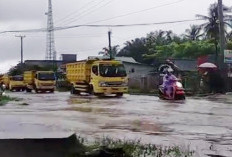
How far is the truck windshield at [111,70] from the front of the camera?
33.2 metres

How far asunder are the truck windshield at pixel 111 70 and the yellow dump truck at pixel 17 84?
2841 cm

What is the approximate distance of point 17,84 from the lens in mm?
61188

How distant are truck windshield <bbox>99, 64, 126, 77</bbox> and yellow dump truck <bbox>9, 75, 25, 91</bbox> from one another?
28.4 metres

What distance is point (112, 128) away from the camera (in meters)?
13.0

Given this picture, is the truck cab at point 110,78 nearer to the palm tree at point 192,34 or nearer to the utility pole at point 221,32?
the utility pole at point 221,32

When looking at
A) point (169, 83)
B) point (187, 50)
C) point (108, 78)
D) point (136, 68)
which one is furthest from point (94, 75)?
point (187, 50)

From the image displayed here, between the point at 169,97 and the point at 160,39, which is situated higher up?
the point at 160,39

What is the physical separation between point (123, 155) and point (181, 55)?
7365 cm

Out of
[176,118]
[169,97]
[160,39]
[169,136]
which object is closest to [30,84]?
[169,97]

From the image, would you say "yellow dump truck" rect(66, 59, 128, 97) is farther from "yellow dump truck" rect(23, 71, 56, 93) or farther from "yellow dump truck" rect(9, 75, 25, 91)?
"yellow dump truck" rect(9, 75, 25, 91)

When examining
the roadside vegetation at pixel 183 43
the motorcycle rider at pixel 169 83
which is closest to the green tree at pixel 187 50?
the roadside vegetation at pixel 183 43

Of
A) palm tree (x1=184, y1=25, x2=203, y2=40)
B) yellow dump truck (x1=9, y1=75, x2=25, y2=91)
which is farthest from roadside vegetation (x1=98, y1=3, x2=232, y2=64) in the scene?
yellow dump truck (x1=9, y1=75, x2=25, y2=91)

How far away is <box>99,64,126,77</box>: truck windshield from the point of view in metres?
33.2

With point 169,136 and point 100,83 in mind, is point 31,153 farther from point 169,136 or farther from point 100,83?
point 100,83
